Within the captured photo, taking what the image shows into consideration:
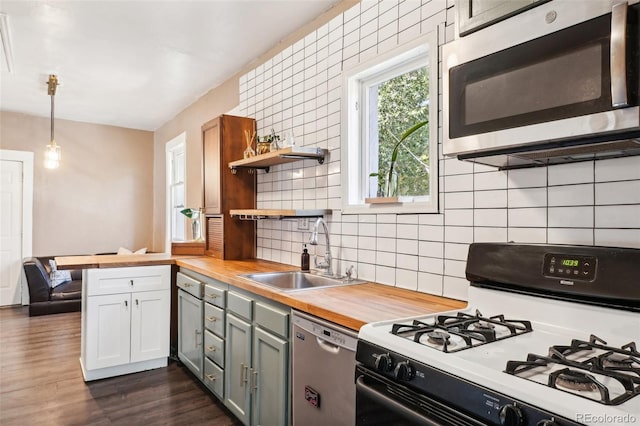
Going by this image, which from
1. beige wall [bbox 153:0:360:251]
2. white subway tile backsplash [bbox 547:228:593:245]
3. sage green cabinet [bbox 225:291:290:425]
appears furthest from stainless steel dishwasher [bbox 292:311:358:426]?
beige wall [bbox 153:0:360:251]

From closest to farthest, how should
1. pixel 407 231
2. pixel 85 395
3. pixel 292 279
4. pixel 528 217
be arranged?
pixel 528 217
pixel 407 231
pixel 292 279
pixel 85 395

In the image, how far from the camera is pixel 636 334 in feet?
3.76

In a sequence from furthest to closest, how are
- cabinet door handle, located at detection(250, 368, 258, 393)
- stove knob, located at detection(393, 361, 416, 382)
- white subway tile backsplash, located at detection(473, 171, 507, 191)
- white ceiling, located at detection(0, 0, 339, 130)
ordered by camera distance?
white ceiling, located at detection(0, 0, 339, 130), cabinet door handle, located at detection(250, 368, 258, 393), white subway tile backsplash, located at detection(473, 171, 507, 191), stove knob, located at detection(393, 361, 416, 382)

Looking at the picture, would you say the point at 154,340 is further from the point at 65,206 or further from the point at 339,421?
the point at 65,206

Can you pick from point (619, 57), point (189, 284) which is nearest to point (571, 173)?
point (619, 57)

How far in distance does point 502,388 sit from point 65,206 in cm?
647

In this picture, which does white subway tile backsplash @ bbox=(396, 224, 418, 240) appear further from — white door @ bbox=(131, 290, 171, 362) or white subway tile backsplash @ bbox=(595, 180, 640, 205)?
white door @ bbox=(131, 290, 171, 362)

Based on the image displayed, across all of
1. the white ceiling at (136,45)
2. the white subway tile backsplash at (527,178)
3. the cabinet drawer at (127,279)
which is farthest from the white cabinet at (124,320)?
the white subway tile backsplash at (527,178)

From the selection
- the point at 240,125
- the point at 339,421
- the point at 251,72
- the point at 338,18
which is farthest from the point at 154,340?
the point at 338,18

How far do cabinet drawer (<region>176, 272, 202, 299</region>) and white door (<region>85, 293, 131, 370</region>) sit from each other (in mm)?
378

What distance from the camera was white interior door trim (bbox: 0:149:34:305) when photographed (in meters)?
5.54

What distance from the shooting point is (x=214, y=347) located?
266 cm

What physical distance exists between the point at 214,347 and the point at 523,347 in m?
2.00

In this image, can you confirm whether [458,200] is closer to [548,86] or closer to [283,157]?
[548,86]
